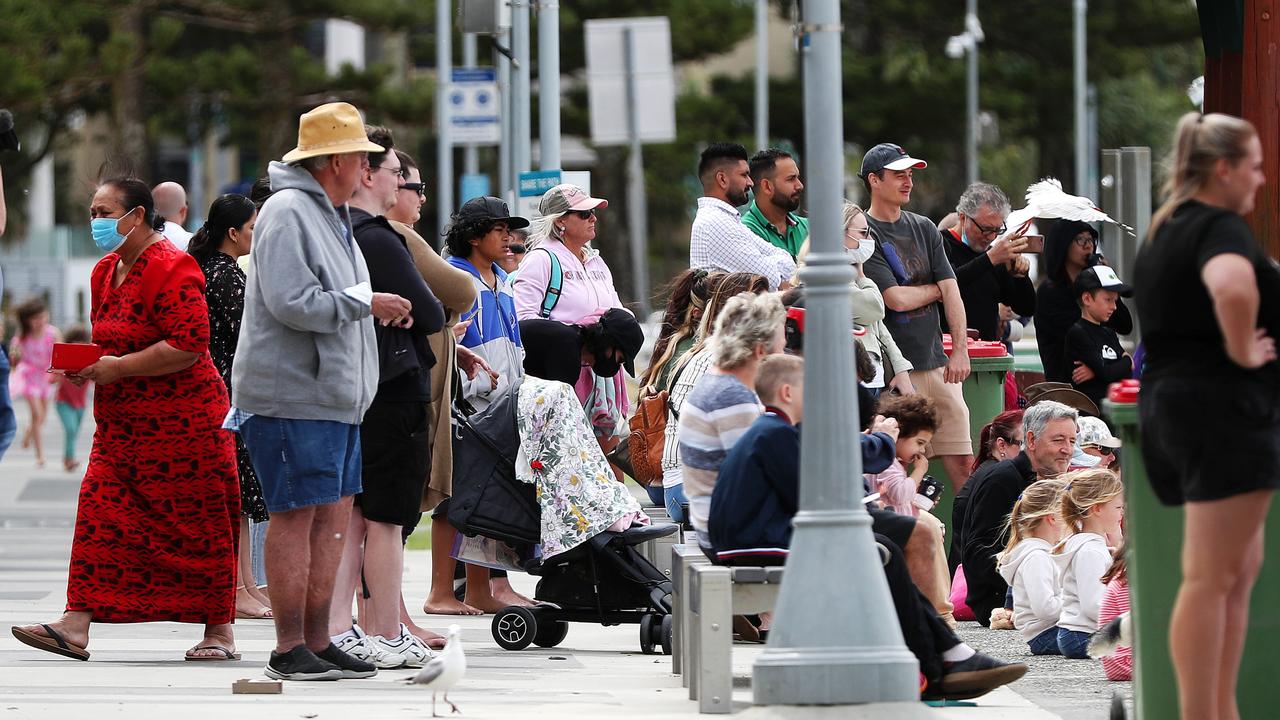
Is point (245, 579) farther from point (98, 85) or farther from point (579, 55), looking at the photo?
point (579, 55)

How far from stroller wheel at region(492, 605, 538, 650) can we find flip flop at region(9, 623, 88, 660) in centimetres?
181

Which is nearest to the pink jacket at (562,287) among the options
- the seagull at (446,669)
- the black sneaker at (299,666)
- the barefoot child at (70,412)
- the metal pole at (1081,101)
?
the black sneaker at (299,666)

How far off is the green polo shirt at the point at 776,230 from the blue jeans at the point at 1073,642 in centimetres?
278

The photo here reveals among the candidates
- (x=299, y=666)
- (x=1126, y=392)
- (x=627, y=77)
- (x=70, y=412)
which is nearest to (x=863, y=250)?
(x=299, y=666)

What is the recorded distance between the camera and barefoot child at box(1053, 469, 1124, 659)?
28.8ft

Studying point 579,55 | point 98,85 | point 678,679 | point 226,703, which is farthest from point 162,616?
point 579,55

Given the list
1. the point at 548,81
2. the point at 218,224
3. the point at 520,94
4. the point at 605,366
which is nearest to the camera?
the point at 218,224

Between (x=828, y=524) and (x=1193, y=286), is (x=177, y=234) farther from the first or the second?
(x=1193, y=286)

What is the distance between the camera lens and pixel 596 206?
1068 centimetres

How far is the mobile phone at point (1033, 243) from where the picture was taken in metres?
11.7

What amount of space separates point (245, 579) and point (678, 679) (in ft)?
→ 10.6

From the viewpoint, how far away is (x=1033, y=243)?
11930 millimetres

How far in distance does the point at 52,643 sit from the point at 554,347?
284 cm

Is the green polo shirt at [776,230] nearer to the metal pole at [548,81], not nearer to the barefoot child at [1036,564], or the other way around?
the barefoot child at [1036,564]
